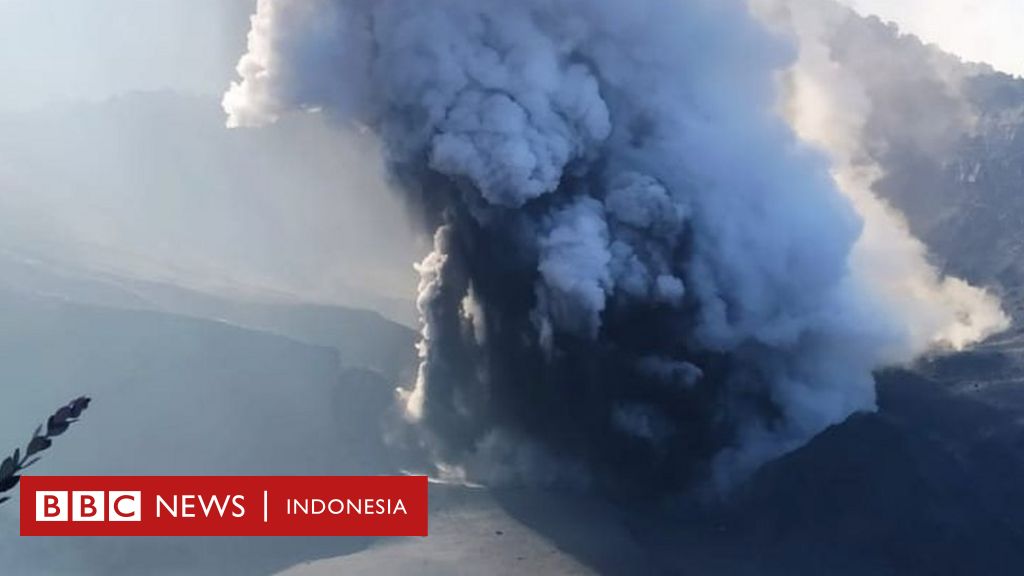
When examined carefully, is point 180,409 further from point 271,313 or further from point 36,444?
point 36,444

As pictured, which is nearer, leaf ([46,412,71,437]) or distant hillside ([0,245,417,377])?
leaf ([46,412,71,437])

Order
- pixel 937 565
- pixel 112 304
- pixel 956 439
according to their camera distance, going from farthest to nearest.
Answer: pixel 112 304 < pixel 956 439 < pixel 937 565

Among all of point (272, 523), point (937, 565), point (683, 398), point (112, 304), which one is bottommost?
point (937, 565)

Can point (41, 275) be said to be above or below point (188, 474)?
above

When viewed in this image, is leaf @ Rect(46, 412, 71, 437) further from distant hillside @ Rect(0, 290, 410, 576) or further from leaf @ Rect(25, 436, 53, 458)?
distant hillside @ Rect(0, 290, 410, 576)

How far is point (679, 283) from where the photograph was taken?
1622 inches

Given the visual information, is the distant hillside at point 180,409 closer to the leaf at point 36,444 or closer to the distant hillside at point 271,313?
the distant hillside at point 271,313

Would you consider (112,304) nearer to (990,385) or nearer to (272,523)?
(272,523)

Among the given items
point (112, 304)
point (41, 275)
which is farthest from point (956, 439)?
point (41, 275)

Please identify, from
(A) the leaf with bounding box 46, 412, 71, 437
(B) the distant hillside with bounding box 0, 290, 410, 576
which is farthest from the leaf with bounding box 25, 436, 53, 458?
(B) the distant hillside with bounding box 0, 290, 410, 576

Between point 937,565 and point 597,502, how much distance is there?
1169 centimetres

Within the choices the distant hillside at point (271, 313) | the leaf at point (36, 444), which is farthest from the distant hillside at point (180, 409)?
the leaf at point (36, 444)

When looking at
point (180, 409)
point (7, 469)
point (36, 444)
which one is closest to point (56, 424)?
point (36, 444)

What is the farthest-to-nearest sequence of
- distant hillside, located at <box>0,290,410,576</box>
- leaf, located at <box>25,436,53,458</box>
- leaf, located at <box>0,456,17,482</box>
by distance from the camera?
1. distant hillside, located at <box>0,290,410,576</box>
2. leaf, located at <box>25,436,53,458</box>
3. leaf, located at <box>0,456,17,482</box>
